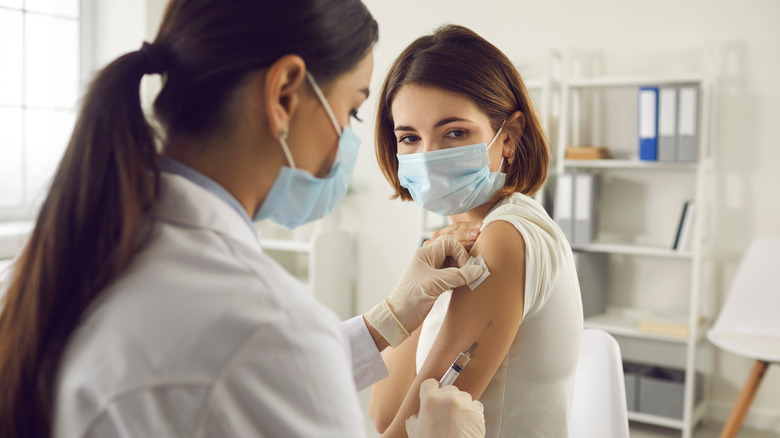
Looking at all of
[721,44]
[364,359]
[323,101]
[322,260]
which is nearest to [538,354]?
[364,359]

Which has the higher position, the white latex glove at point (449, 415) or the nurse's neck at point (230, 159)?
the nurse's neck at point (230, 159)

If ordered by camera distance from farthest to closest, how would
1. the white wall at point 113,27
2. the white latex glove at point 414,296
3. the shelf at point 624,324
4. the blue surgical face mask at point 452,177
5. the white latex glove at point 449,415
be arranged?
the white wall at point 113,27
the shelf at point 624,324
the blue surgical face mask at point 452,177
the white latex glove at point 414,296
the white latex glove at point 449,415

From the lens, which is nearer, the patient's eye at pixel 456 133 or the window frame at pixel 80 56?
the patient's eye at pixel 456 133

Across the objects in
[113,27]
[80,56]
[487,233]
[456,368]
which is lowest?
[456,368]

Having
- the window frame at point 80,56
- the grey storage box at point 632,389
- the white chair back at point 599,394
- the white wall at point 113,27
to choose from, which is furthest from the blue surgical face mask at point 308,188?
the white wall at point 113,27

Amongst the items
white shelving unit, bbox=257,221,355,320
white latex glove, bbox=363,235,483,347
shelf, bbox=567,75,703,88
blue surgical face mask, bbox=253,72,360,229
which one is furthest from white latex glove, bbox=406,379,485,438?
white shelving unit, bbox=257,221,355,320

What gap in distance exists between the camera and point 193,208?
2.08ft

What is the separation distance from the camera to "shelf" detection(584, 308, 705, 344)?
296 cm

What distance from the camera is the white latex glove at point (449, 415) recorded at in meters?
0.99

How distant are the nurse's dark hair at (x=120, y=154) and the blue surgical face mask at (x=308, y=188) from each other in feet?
0.23

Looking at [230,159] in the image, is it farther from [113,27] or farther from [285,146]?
[113,27]

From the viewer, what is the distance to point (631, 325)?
3.07 metres

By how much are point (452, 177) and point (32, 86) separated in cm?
282

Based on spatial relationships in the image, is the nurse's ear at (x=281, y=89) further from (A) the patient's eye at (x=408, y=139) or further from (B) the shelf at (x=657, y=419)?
(B) the shelf at (x=657, y=419)
